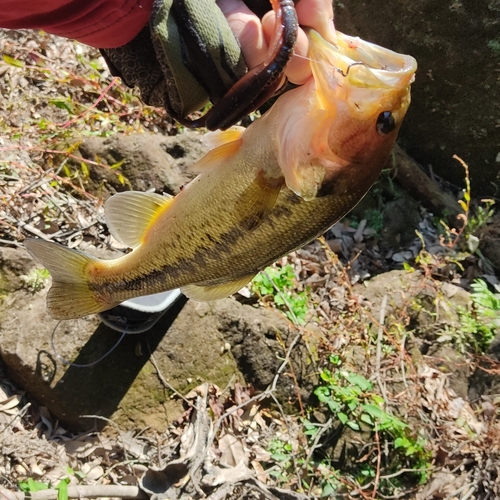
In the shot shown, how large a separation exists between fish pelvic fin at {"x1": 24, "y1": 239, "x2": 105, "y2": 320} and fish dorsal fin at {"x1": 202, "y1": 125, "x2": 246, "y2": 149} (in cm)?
83

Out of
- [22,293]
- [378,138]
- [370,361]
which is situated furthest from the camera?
[370,361]

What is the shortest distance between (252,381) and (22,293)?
1774mm

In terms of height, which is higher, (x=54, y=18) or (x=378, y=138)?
(x=54, y=18)

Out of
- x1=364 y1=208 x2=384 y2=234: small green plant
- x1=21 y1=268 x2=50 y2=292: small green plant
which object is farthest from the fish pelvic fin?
x1=364 y1=208 x2=384 y2=234: small green plant

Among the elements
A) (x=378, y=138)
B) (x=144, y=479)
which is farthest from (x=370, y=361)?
(x=378, y=138)

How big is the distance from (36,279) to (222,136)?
7.32ft

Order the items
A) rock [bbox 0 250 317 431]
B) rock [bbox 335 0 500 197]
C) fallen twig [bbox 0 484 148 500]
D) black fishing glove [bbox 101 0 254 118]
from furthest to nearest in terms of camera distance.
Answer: rock [bbox 335 0 500 197], rock [bbox 0 250 317 431], fallen twig [bbox 0 484 148 500], black fishing glove [bbox 101 0 254 118]

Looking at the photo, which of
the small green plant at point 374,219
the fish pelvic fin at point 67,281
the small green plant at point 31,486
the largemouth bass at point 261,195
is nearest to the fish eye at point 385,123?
the largemouth bass at point 261,195

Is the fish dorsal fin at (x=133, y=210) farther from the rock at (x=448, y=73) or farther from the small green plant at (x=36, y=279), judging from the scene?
the rock at (x=448, y=73)

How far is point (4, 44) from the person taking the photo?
4.90 metres

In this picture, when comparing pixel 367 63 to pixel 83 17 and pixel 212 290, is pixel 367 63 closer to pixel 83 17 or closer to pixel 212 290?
pixel 83 17

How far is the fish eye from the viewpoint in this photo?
159cm

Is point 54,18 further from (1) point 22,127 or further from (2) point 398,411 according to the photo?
(2) point 398,411

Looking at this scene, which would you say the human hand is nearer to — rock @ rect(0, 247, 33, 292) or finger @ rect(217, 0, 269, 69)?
finger @ rect(217, 0, 269, 69)
